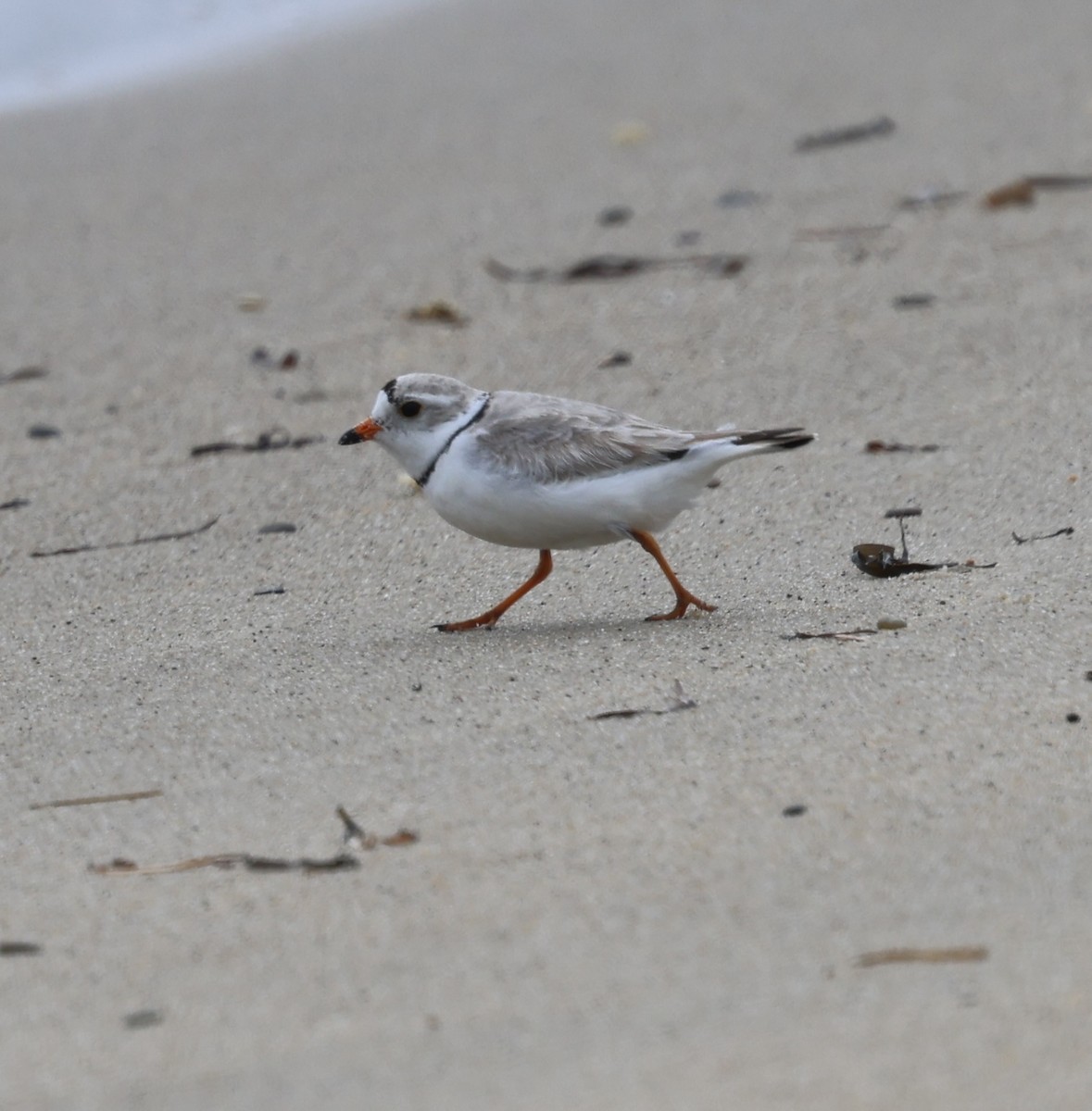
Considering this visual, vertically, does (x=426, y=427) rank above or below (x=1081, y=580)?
above

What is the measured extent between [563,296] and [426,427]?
9.46ft

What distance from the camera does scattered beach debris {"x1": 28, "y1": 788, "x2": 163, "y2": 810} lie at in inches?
145

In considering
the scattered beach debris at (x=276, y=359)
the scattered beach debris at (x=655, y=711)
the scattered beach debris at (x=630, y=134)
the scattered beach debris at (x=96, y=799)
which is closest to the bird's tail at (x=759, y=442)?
the scattered beach debris at (x=655, y=711)

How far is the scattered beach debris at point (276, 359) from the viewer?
23.2 ft

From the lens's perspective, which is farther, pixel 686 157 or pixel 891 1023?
pixel 686 157

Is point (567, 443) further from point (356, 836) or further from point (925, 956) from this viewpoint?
point (925, 956)

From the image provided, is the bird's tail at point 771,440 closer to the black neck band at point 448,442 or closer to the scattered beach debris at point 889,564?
the scattered beach debris at point 889,564

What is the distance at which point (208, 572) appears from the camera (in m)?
5.41

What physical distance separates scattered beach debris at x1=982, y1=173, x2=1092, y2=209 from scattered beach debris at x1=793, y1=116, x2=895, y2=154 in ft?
3.89

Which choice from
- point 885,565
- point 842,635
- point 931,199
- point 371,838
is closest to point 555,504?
point 842,635

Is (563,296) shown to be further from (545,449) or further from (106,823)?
(106,823)

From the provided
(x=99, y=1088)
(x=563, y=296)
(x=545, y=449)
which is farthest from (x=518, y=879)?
(x=563, y=296)

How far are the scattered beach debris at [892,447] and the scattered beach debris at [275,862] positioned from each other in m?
2.88

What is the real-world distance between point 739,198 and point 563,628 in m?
4.38
